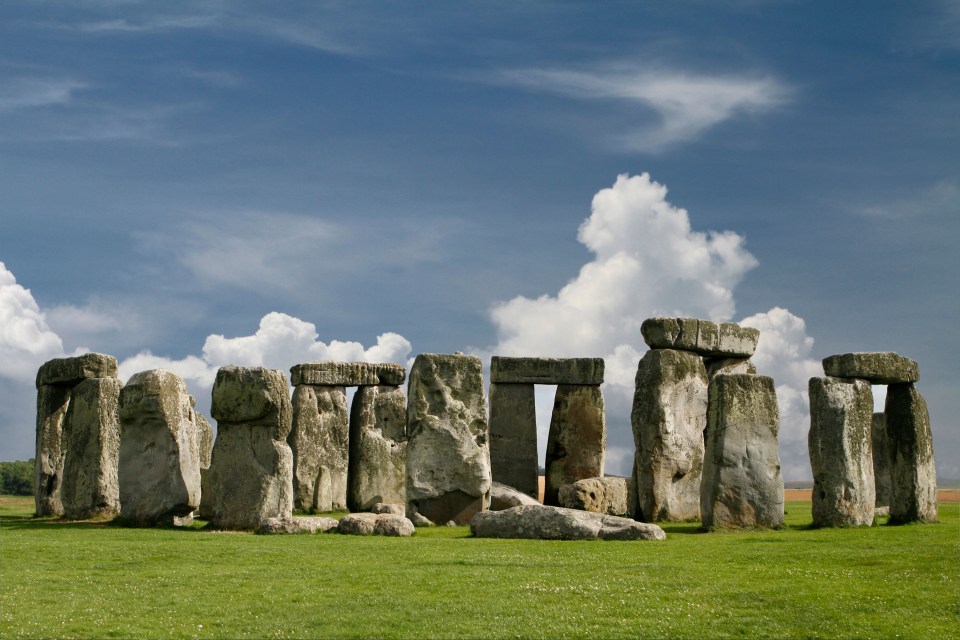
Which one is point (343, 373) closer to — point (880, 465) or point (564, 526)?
point (880, 465)

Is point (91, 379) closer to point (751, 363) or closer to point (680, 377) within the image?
point (680, 377)

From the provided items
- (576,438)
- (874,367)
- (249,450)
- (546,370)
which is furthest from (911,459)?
(249,450)

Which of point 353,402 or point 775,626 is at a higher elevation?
point 353,402

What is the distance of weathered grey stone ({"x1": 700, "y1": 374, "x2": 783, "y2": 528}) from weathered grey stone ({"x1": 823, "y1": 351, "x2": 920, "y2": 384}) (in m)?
2.86

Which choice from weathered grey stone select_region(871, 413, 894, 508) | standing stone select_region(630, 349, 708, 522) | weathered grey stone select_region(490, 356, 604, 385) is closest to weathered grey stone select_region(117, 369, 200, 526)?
standing stone select_region(630, 349, 708, 522)

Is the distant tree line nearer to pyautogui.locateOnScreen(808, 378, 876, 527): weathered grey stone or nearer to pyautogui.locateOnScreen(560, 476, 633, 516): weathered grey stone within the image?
pyautogui.locateOnScreen(560, 476, 633, 516): weathered grey stone

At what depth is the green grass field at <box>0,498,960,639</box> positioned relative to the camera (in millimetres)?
11836

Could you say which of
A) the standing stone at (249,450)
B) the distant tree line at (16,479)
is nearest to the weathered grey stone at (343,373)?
the standing stone at (249,450)

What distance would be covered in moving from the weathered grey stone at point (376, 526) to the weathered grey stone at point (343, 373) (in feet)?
39.8

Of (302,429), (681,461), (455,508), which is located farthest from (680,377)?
(302,429)

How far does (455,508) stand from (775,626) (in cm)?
1089

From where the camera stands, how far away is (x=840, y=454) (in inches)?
821

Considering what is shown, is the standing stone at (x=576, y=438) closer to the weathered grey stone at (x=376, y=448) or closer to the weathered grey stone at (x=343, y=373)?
the weathered grey stone at (x=376, y=448)

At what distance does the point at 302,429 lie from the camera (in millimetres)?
31156
